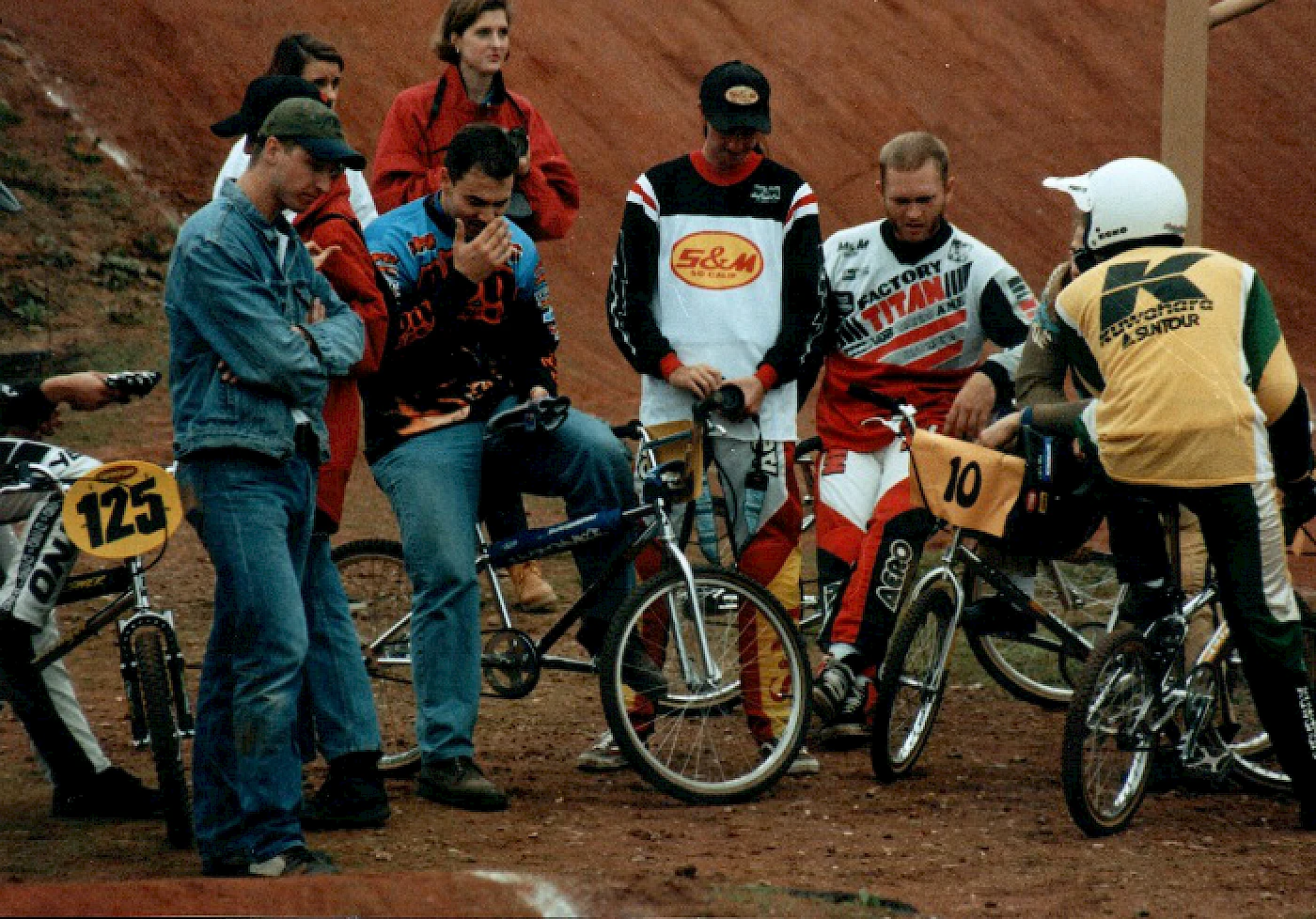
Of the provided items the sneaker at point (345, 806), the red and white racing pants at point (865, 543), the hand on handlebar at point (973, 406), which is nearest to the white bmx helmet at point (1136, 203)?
the hand on handlebar at point (973, 406)

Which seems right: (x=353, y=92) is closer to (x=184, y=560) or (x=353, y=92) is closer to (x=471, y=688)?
(x=184, y=560)

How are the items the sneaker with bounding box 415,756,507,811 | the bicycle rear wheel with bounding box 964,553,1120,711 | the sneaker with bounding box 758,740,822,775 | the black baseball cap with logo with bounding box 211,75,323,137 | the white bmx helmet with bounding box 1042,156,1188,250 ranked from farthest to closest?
the bicycle rear wheel with bounding box 964,553,1120,711 < the sneaker with bounding box 758,740,822,775 < the sneaker with bounding box 415,756,507,811 < the white bmx helmet with bounding box 1042,156,1188,250 < the black baseball cap with logo with bounding box 211,75,323,137

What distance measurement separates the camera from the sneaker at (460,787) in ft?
19.9

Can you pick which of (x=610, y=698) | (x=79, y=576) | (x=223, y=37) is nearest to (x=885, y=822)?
(x=610, y=698)

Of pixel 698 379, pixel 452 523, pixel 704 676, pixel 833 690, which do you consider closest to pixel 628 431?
→ pixel 698 379

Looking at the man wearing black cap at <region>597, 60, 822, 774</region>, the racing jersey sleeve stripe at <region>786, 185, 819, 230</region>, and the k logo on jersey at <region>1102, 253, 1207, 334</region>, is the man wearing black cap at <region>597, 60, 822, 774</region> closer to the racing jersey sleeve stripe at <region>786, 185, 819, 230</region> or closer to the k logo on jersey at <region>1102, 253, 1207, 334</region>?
the racing jersey sleeve stripe at <region>786, 185, 819, 230</region>

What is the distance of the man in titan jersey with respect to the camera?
23.2 feet

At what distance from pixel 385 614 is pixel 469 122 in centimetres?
192

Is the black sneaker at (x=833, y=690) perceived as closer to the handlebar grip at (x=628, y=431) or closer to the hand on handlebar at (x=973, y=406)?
the hand on handlebar at (x=973, y=406)

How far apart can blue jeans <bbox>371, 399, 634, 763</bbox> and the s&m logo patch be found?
0.73 metres

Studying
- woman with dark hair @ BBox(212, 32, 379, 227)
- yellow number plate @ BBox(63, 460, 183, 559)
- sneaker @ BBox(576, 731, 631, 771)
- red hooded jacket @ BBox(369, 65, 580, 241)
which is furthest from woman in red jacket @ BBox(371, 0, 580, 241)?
yellow number plate @ BBox(63, 460, 183, 559)

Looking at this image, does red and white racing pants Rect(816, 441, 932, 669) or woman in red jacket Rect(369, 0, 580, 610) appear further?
woman in red jacket Rect(369, 0, 580, 610)

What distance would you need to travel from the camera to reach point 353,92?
20.2 meters

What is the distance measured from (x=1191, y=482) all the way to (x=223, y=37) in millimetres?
16400
